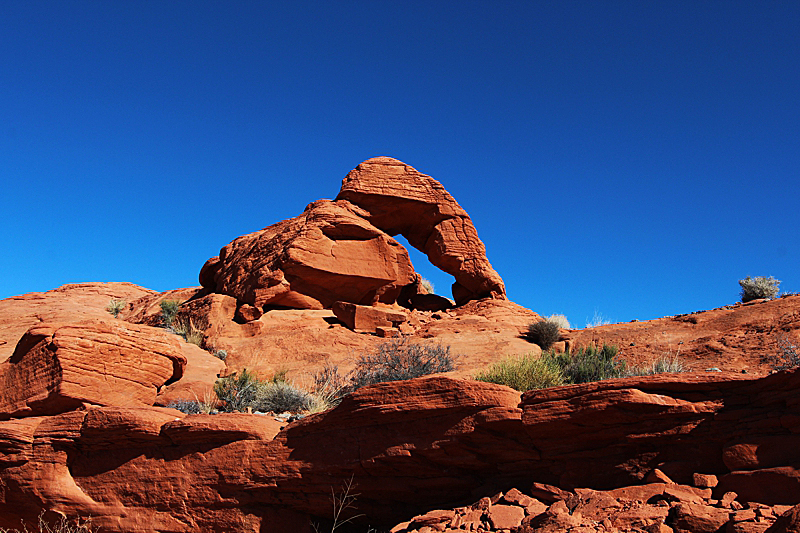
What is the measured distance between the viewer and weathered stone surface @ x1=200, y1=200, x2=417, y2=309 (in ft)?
63.1

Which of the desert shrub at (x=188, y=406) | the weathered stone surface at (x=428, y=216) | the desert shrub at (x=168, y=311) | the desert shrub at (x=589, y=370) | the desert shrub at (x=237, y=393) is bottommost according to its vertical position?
the desert shrub at (x=188, y=406)

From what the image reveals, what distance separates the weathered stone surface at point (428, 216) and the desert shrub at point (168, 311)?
6.87m

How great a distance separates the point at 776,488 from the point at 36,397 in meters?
8.98

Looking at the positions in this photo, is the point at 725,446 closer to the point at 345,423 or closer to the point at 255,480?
the point at 345,423

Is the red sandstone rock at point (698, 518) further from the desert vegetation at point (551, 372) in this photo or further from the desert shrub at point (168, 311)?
the desert shrub at point (168, 311)

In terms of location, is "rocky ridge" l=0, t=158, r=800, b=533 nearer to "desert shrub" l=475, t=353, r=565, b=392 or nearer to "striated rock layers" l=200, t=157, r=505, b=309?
"desert shrub" l=475, t=353, r=565, b=392

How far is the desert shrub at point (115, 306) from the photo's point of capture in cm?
2482

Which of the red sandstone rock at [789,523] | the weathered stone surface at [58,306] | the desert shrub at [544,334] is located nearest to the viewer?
the red sandstone rock at [789,523]

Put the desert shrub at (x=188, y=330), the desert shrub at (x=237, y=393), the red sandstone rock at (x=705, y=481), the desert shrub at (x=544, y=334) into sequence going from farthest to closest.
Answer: the desert shrub at (x=188, y=330), the desert shrub at (x=544, y=334), the desert shrub at (x=237, y=393), the red sandstone rock at (x=705, y=481)

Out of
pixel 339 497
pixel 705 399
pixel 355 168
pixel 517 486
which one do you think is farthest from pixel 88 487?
pixel 355 168

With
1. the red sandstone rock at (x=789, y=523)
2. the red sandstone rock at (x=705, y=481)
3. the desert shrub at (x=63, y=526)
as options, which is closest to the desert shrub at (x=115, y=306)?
the desert shrub at (x=63, y=526)

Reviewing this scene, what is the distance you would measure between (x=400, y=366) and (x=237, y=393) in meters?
3.18

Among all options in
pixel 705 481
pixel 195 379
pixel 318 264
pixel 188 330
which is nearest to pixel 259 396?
A: pixel 195 379

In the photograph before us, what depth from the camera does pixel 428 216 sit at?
2350 centimetres
